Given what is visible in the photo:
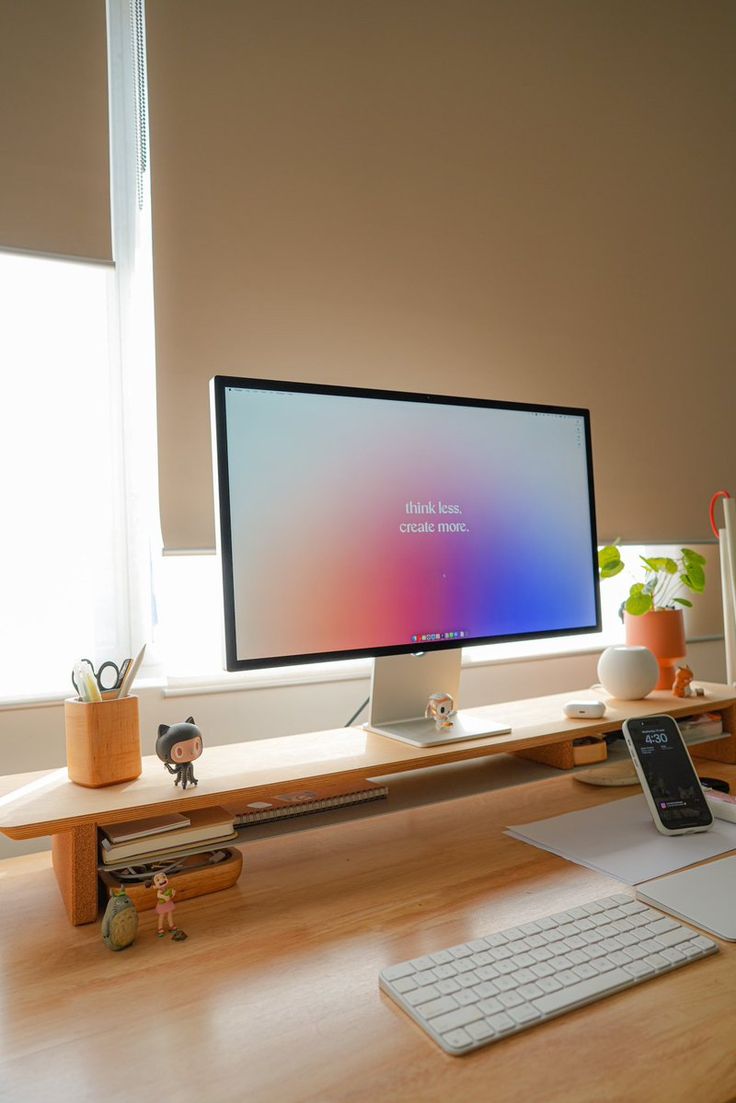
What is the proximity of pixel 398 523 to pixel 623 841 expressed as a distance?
1.74ft

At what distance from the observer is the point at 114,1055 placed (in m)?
0.59

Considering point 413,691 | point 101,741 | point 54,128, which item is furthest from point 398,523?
point 54,128

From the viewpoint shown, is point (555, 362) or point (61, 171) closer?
point (61, 171)

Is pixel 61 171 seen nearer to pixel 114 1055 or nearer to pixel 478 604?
pixel 478 604

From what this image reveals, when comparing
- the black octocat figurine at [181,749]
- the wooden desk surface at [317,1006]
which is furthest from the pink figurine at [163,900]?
the black octocat figurine at [181,749]

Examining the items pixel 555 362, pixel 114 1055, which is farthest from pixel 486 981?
pixel 555 362

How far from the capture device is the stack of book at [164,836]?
2.75 feet

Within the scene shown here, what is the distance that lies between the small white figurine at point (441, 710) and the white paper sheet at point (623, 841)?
171mm

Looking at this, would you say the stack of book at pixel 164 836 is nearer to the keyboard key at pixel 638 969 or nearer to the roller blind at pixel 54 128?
the keyboard key at pixel 638 969

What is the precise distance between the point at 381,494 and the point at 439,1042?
0.69 m

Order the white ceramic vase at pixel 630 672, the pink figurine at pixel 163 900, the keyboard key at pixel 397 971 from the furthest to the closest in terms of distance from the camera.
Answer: the white ceramic vase at pixel 630 672
the pink figurine at pixel 163 900
the keyboard key at pixel 397 971

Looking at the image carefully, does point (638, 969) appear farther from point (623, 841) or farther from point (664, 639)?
point (664, 639)

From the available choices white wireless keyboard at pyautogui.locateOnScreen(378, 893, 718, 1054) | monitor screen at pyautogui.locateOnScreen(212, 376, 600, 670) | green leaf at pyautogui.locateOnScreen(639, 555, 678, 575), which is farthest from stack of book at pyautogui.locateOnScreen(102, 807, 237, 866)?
green leaf at pyautogui.locateOnScreen(639, 555, 678, 575)

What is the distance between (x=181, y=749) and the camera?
878 millimetres
